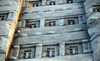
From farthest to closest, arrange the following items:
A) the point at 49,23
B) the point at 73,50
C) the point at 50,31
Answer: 1. the point at 49,23
2. the point at 50,31
3. the point at 73,50

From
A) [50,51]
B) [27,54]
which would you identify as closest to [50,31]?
[50,51]

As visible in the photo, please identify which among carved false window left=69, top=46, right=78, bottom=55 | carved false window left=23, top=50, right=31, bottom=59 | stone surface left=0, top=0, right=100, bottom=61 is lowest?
carved false window left=23, top=50, right=31, bottom=59

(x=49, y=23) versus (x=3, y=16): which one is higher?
(x=3, y=16)

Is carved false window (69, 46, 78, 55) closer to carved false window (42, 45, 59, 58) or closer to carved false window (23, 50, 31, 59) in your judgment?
carved false window (42, 45, 59, 58)

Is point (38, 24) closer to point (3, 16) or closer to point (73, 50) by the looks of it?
point (3, 16)

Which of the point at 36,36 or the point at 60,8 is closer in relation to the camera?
the point at 36,36

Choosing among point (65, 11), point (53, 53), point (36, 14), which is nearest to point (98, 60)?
point (53, 53)

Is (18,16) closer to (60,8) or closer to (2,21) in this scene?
(2,21)

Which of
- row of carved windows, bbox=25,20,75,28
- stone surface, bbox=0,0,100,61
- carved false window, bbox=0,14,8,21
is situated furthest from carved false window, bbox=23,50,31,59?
carved false window, bbox=0,14,8,21

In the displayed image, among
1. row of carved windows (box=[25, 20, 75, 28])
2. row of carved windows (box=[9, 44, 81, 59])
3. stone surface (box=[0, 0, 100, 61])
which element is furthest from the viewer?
row of carved windows (box=[25, 20, 75, 28])

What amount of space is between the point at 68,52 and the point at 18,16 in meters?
1.83

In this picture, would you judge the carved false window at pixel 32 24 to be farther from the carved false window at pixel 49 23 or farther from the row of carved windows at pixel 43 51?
the row of carved windows at pixel 43 51

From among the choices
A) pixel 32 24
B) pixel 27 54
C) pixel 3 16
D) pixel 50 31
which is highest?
pixel 3 16

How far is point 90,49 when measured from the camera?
3756mm
